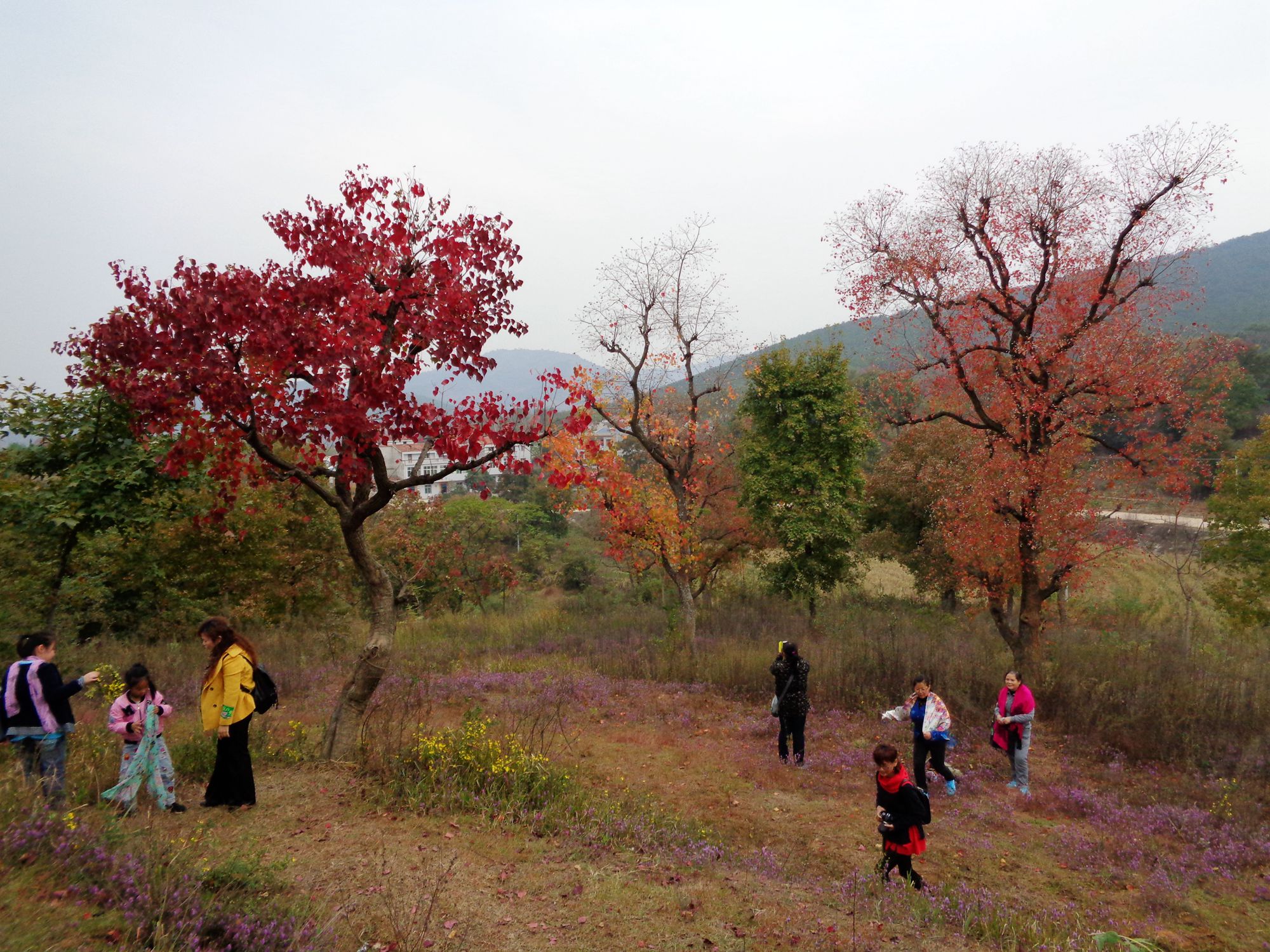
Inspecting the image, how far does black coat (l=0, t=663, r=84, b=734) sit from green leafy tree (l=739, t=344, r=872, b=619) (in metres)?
18.4

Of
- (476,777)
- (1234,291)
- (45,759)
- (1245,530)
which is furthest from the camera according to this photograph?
(1234,291)

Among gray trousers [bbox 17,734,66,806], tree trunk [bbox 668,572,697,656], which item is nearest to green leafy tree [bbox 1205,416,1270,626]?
tree trunk [bbox 668,572,697,656]

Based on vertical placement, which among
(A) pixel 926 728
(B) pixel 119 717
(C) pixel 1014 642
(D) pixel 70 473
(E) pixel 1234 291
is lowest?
(C) pixel 1014 642

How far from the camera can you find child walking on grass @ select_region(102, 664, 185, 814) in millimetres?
6461

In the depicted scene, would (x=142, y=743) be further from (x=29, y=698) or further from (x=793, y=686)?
(x=793, y=686)

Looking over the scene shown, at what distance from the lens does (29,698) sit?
6.27 meters

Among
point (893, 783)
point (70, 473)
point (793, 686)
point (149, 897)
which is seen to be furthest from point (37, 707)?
point (793, 686)

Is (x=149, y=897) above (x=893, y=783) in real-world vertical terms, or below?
above

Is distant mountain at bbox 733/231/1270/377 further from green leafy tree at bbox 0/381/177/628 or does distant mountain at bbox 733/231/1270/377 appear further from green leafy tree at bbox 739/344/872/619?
green leafy tree at bbox 0/381/177/628

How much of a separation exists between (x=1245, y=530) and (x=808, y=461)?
38.4ft

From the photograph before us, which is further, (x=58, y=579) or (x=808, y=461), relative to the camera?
(x=808, y=461)

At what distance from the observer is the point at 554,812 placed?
7.25 meters

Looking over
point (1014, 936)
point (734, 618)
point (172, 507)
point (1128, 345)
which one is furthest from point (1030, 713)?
point (172, 507)

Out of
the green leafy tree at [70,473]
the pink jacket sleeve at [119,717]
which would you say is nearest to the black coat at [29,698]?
the pink jacket sleeve at [119,717]
